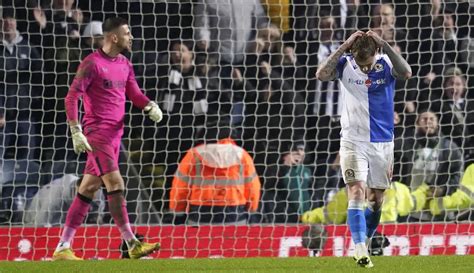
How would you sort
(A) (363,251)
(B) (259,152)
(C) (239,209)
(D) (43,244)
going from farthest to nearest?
(B) (259,152)
(C) (239,209)
(D) (43,244)
(A) (363,251)

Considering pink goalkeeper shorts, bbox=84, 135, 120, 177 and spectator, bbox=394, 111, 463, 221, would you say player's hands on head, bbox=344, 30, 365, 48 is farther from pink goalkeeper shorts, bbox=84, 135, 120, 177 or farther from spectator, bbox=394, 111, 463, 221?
spectator, bbox=394, 111, 463, 221

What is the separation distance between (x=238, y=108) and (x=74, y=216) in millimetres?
3213

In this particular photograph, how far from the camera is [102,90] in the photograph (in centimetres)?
1027

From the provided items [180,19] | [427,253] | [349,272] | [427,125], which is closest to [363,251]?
[349,272]

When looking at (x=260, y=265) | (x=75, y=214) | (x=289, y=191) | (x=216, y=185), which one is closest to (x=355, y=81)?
(x=260, y=265)

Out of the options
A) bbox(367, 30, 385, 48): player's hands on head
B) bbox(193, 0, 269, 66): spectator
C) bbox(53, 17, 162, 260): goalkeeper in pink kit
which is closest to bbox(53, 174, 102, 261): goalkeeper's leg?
bbox(53, 17, 162, 260): goalkeeper in pink kit

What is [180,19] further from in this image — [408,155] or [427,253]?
[427,253]

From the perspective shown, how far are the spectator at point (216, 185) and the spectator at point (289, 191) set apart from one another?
1.69 feet

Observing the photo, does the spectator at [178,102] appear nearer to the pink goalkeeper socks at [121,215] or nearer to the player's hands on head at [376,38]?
the pink goalkeeper socks at [121,215]

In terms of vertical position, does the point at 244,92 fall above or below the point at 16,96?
above

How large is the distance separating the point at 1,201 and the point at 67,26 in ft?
6.44

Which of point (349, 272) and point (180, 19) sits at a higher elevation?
point (180, 19)

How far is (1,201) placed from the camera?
1212cm

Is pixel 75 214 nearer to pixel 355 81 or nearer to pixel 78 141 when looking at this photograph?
pixel 78 141
